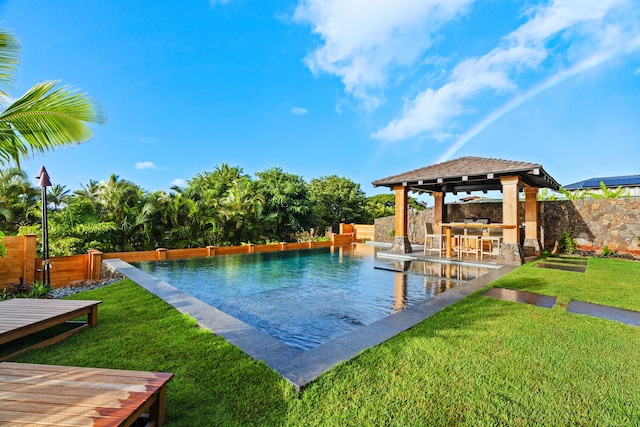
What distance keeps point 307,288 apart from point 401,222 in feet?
23.7

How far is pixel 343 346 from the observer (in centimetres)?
320

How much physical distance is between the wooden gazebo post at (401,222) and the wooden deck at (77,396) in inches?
454

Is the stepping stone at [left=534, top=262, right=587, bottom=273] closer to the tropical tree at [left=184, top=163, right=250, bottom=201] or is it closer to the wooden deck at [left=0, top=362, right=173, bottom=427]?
the wooden deck at [left=0, top=362, right=173, bottom=427]

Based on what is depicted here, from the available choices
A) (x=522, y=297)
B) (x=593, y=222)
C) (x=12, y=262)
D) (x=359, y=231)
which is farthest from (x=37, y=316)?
(x=359, y=231)

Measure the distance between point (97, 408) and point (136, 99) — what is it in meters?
20.2

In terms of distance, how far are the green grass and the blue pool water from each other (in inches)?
42.6

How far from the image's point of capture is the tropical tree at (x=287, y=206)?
58.6 feet

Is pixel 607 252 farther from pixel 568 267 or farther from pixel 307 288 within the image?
pixel 307 288

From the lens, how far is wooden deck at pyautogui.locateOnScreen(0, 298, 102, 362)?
10.0ft

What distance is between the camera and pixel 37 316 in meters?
3.42

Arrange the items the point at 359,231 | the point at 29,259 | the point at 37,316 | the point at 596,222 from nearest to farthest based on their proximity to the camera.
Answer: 1. the point at 37,316
2. the point at 29,259
3. the point at 596,222
4. the point at 359,231

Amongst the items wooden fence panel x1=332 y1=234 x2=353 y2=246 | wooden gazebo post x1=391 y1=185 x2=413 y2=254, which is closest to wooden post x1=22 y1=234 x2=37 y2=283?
wooden gazebo post x1=391 y1=185 x2=413 y2=254

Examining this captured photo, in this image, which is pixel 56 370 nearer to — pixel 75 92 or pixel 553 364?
pixel 75 92

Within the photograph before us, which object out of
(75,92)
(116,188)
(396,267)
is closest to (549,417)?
(75,92)
